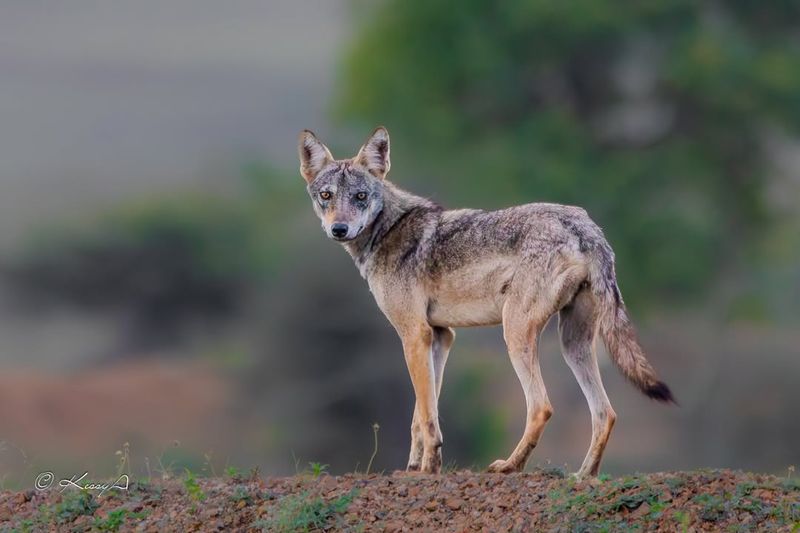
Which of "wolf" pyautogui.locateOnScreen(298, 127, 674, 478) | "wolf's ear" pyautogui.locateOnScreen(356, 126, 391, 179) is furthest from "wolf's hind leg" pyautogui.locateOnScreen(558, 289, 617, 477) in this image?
"wolf's ear" pyautogui.locateOnScreen(356, 126, 391, 179)

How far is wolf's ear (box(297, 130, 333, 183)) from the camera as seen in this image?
12500mm

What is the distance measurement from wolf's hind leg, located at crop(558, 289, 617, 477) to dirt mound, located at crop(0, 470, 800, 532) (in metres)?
0.40

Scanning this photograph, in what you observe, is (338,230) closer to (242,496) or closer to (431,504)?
(242,496)

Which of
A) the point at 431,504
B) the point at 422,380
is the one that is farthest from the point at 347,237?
the point at 431,504

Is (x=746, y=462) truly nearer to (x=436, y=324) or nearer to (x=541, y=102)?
(x=541, y=102)

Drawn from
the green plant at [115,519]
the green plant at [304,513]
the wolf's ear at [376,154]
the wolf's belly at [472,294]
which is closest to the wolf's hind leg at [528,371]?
the wolf's belly at [472,294]

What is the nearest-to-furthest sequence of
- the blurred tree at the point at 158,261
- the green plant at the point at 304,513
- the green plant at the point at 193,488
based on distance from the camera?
the green plant at the point at 304,513, the green plant at the point at 193,488, the blurred tree at the point at 158,261

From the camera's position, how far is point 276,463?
2941 centimetres

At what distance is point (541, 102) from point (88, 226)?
12.3 metres

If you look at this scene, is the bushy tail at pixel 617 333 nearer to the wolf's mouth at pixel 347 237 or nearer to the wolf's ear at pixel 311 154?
the wolf's mouth at pixel 347 237

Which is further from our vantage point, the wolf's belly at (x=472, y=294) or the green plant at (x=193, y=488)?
the wolf's belly at (x=472, y=294)

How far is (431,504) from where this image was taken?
10.1 meters

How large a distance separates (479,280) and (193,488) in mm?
2542

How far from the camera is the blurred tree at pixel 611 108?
34469 millimetres
